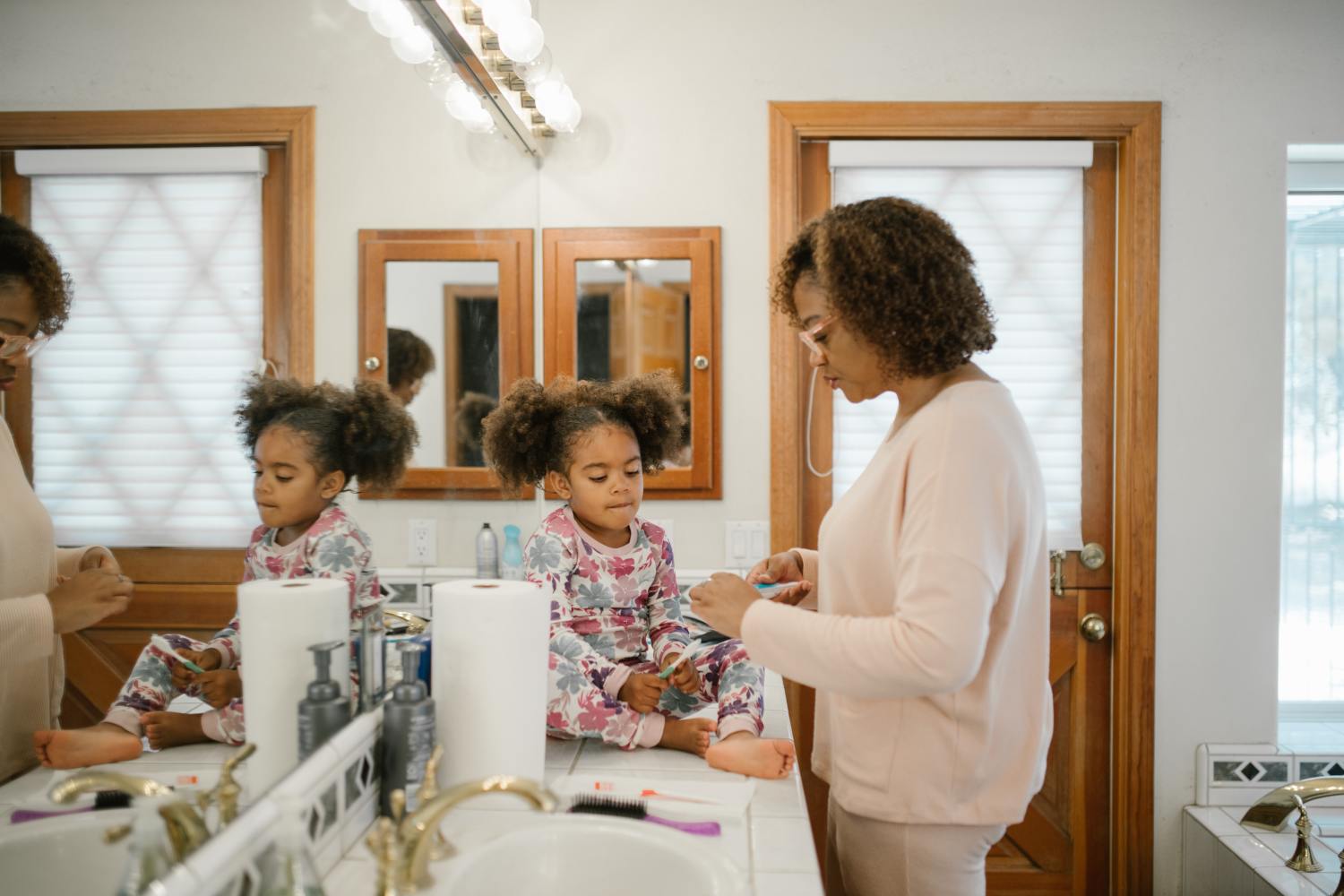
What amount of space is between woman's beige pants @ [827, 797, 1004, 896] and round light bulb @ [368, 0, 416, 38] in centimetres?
127

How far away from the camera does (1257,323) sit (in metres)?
2.20

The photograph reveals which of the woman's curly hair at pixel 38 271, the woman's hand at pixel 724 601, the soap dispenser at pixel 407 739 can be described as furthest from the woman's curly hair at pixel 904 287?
the woman's curly hair at pixel 38 271

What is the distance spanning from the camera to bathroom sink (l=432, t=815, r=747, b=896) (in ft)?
3.12

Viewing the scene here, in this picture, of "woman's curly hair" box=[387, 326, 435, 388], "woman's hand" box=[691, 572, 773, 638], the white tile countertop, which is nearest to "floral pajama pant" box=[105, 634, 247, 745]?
"woman's curly hair" box=[387, 326, 435, 388]

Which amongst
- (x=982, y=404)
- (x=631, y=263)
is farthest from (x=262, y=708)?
(x=631, y=263)

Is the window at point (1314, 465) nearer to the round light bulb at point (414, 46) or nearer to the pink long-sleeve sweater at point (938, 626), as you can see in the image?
the pink long-sleeve sweater at point (938, 626)

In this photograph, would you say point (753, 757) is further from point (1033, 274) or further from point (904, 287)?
point (1033, 274)

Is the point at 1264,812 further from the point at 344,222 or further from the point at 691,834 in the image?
the point at 344,222

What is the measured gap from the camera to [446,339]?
1375mm

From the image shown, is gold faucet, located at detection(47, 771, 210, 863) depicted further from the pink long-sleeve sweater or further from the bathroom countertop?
the pink long-sleeve sweater

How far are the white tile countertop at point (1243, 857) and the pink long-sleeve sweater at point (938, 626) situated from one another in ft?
4.15

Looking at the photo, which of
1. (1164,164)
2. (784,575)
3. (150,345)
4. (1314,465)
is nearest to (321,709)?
(150,345)

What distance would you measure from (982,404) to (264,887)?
2.91 feet

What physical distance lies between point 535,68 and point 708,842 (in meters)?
1.52
